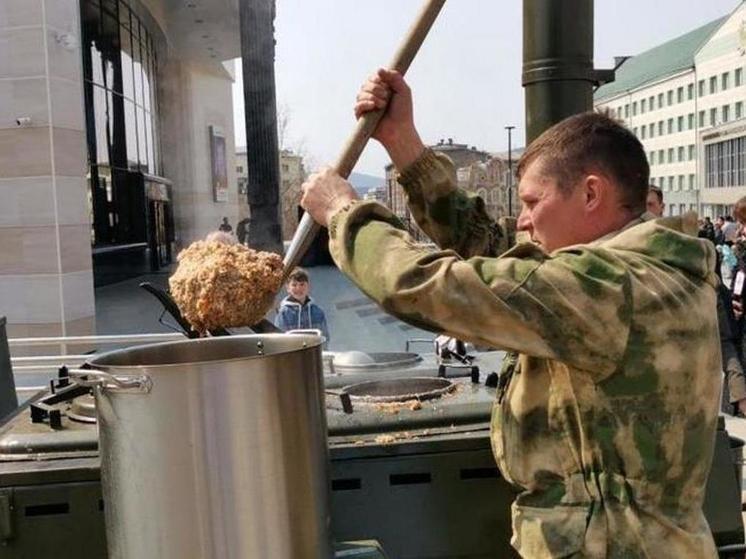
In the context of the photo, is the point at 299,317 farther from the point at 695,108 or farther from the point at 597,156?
the point at 695,108

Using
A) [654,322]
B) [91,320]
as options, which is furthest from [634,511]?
[91,320]

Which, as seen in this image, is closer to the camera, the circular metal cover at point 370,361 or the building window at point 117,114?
the circular metal cover at point 370,361

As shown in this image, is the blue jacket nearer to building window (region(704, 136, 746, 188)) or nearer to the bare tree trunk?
the bare tree trunk

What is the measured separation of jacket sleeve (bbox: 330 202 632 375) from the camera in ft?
4.65

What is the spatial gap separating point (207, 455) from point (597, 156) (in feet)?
3.25

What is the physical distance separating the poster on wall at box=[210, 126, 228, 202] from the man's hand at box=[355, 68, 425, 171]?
23507 millimetres

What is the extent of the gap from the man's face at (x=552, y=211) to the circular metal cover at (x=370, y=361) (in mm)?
1610

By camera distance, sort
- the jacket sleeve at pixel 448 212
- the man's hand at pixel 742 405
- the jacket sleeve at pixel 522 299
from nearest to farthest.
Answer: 1. the jacket sleeve at pixel 522 299
2. the jacket sleeve at pixel 448 212
3. the man's hand at pixel 742 405

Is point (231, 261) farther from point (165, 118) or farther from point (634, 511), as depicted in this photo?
point (165, 118)

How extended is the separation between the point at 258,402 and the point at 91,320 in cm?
932

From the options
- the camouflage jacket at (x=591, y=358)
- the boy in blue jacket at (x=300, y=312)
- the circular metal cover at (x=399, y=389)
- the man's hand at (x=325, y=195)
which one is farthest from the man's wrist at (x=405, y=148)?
the boy in blue jacket at (x=300, y=312)

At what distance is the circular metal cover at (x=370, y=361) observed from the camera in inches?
126

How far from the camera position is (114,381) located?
1.60 meters

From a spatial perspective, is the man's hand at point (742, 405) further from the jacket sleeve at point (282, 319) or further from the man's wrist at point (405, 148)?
the man's wrist at point (405, 148)
